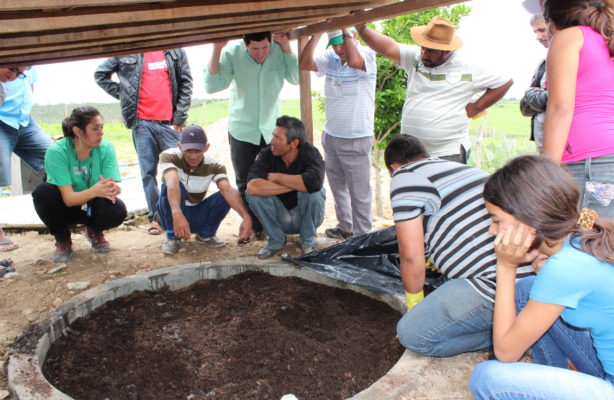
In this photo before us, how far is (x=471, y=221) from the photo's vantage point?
6.79ft

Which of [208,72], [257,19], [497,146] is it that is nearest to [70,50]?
[257,19]

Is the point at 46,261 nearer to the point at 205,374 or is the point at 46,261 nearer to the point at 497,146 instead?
the point at 205,374

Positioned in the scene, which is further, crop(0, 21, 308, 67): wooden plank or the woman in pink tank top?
crop(0, 21, 308, 67): wooden plank

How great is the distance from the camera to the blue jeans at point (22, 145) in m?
3.89

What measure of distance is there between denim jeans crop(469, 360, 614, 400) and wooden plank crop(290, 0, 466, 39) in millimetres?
1896

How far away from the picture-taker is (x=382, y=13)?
290 centimetres

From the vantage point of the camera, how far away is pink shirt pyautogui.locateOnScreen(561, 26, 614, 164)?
6.33 feet

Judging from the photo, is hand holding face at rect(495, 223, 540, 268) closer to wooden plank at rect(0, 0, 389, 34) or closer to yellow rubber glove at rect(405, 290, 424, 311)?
yellow rubber glove at rect(405, 290, 424, 311)

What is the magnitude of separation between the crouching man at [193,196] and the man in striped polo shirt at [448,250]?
1636 millimetres

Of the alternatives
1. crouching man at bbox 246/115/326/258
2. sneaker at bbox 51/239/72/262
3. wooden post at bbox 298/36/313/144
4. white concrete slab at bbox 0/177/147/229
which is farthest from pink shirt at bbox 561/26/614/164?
white concrete slab at bbox 0/177/147/229

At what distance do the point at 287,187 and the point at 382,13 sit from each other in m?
1.34

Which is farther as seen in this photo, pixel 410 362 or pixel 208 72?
pixel 208 72

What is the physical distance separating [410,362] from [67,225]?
2.82 metres

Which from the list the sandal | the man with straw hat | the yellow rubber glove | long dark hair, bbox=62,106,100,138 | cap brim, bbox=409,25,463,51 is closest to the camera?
the yellow rubber glove
